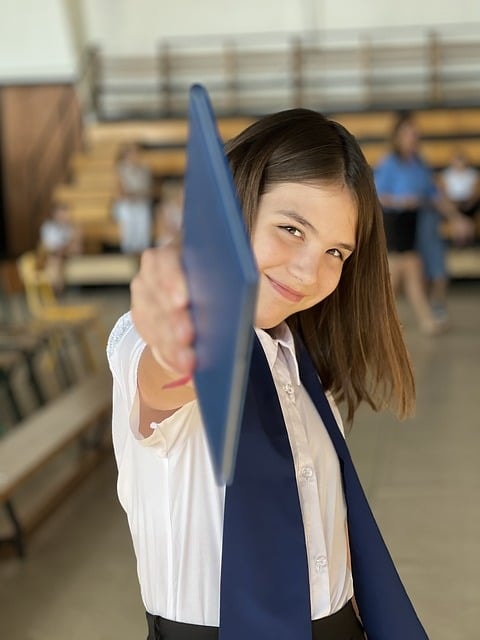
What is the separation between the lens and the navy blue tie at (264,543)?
123 cm

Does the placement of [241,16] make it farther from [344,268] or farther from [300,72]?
[344,268]

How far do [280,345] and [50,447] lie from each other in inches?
120

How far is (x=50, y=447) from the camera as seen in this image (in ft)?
14.0

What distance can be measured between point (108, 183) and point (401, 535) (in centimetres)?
939

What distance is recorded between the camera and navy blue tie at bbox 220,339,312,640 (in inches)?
48.4

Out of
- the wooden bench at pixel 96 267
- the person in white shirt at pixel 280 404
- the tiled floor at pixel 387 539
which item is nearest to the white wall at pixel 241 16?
the wooden bench at pixel 96 267

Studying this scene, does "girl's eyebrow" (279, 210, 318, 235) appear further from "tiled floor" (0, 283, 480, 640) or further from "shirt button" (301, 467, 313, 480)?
"tiled floor" (0, 283, 480, 640)

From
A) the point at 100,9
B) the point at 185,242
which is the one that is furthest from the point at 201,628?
the point at 100,9

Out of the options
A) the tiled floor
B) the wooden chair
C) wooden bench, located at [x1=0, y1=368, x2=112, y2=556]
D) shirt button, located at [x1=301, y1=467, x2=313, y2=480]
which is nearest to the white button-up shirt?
shirt button, located at [x1=301, y1=467, x2=313, y2=480]

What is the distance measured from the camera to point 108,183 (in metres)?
12.9

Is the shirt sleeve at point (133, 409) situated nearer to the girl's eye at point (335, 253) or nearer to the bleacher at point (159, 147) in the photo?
the girl's eye at point (335, 253)

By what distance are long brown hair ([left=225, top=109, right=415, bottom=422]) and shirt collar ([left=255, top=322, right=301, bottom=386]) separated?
0.37 feet

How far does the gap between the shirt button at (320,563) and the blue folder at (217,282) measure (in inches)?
22.9

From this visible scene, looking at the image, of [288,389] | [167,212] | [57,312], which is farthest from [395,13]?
[288,389]
